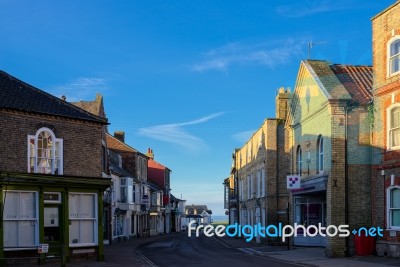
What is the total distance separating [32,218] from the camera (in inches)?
898

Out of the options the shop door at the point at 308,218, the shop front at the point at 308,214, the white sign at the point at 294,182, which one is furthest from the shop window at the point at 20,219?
the shop door at the point at 308,218

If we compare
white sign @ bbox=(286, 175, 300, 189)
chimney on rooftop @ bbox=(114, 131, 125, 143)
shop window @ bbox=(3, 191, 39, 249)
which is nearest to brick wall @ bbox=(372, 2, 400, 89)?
white sign @ bbox=(286, 175, 300, 189)

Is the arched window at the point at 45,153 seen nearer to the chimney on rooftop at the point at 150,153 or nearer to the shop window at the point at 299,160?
the shop window at the point at 299,160

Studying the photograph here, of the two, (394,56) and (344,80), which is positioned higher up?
(394,56)

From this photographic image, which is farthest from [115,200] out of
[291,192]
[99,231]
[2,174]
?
[2,174]

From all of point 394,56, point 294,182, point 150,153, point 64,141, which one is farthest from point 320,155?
point 150,153

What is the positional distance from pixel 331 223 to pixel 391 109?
19.5 feet

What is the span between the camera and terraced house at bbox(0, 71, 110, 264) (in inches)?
878

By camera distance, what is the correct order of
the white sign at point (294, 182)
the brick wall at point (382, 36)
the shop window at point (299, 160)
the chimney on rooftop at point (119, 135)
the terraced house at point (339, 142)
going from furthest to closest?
the chimney on rooftop at point (119, 135) < the shop window at point (299, 160) < the white sign at point (294, 182) < the terraced house at point (339, 142) < the brick wall at point (382, 36)

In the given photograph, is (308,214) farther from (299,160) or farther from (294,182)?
(294,182)

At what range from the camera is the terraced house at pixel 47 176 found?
22312mm

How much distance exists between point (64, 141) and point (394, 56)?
579 inches

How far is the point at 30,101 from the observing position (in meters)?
24.2

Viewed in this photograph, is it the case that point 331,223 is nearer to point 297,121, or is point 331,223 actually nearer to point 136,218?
point 297,121
